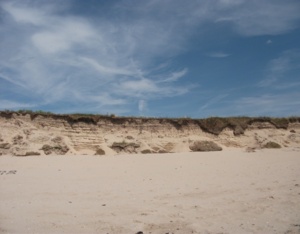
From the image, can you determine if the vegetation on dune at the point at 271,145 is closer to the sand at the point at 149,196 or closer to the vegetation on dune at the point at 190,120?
the vegetation on dune at the point at 190,120

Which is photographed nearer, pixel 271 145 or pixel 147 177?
pixel 147 177

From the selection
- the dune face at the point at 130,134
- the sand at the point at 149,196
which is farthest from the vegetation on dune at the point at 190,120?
the sand at the point at 149,196

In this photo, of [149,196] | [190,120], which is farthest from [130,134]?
[149,196]

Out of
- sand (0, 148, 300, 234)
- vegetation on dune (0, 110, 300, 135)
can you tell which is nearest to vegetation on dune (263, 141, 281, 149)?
vegetation on dune (0, 110, 300, 135)

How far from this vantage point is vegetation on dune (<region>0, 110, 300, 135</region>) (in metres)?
13.7

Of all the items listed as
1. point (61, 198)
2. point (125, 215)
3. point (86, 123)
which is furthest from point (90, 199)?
point (86, 123)

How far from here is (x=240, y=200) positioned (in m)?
5.41

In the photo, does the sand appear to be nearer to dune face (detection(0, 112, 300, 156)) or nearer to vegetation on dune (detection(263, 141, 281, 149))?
dune face (detection(0, 112, 300, 156))

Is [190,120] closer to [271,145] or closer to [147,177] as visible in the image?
[271,145]

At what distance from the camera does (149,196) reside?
589 cm

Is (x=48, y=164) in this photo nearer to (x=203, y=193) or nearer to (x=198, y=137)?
(x=203, y=193)

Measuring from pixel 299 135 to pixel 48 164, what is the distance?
11158 millimetres

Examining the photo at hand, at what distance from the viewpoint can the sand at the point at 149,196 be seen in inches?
169

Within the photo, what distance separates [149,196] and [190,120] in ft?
30.2
